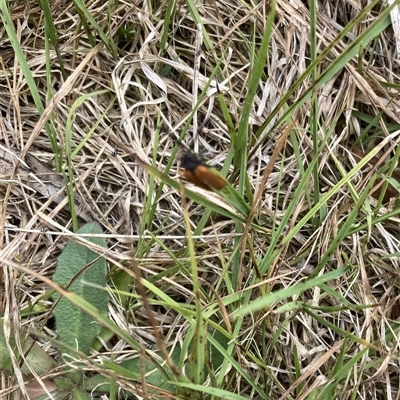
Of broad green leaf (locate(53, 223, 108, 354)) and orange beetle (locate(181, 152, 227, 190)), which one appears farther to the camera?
broad green leaf (locate(53, 223, 108, 354))

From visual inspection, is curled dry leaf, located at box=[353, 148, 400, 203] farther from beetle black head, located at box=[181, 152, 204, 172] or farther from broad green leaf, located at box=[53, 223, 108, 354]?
broad green leaf, located at box=[53, 223, 108, 354]

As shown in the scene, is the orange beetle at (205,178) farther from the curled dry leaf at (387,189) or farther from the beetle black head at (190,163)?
the curled dry leaf at (387,189)

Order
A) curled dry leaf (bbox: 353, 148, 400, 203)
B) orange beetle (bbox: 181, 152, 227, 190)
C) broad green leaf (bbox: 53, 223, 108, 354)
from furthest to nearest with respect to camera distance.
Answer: curled dry leaf (bbox: 353, 148, 400, 203) < broad green leaf (bbox: 53, 223, 108, 354) < orange beetle (bbox: 181, 152, 227, 190)

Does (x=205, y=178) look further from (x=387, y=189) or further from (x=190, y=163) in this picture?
(x=387, y=189)

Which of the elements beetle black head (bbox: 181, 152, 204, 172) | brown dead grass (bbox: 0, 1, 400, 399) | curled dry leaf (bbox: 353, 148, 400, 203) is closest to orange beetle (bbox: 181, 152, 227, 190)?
beetle black head (bbox: 181, 152, 204, 172)

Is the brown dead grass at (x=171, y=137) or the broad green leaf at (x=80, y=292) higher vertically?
the brown dead grass at (x=171, y=137)

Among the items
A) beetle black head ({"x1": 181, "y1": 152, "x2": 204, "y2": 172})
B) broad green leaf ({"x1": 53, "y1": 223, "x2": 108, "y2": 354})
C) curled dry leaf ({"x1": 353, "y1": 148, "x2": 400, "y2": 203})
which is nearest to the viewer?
beetle black head ({"x1": 181, "y1": 152, "x2": 204, "y2": 172})

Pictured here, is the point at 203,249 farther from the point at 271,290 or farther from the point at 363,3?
the point at 363,3

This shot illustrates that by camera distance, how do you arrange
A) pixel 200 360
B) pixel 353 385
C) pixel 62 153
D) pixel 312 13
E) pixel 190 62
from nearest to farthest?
1. pixel 200 360
2. pixel 312 13
3. pixel 353 385
4. pixel 62 153
5. pixel 190 62

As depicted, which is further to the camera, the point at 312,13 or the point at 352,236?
the point at 352,236

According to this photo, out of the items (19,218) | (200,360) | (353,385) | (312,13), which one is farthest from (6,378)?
(312,13)

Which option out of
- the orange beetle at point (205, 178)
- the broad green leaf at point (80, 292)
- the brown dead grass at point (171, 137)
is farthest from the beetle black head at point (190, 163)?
the broad green leaf at point (80, 292)
